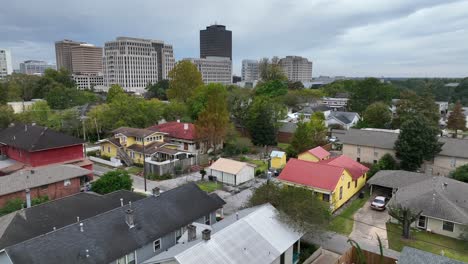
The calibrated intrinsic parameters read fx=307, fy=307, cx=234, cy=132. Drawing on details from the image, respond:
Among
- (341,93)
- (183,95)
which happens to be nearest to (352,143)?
(183,95)

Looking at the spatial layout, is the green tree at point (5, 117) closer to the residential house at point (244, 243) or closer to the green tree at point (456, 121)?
the residential house at point (244, 243)

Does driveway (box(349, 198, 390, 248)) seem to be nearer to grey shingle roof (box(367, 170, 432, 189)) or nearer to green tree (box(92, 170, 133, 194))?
grey shingle roof (box(367, 170, 432, 189))

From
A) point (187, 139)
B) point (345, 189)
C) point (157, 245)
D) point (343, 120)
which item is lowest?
point (345, 189)

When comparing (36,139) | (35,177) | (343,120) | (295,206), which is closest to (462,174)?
(295,206)

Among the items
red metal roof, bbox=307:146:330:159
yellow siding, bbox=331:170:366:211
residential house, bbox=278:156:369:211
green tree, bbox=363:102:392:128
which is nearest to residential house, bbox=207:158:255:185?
residential house, bbox=278:156:369:211

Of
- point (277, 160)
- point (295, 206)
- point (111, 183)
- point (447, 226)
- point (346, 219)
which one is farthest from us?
point (277, 160)

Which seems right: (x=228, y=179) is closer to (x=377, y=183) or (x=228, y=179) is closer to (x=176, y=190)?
(x=176, y=190)

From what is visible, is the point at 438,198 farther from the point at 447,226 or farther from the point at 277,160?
the point at 277,160

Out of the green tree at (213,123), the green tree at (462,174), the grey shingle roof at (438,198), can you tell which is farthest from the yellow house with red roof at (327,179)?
the green tree at (213,123)
